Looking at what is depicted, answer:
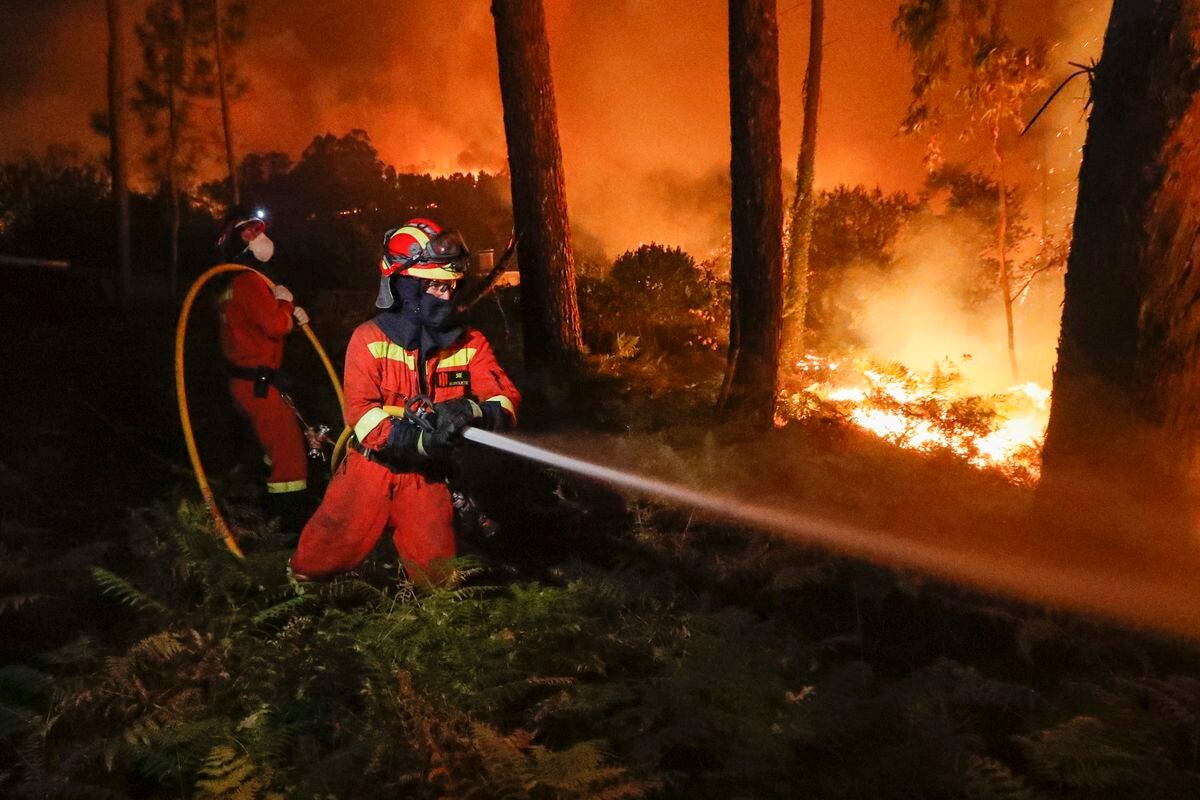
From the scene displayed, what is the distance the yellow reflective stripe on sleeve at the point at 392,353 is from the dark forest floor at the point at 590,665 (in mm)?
1226

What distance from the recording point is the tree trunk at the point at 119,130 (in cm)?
1669

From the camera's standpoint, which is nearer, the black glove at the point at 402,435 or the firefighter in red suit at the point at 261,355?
the black glove at the point at 402,435

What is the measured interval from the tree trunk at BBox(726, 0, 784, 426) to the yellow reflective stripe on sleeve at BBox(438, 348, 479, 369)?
4214 mm

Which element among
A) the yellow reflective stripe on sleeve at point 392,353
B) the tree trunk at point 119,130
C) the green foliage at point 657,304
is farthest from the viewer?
the tree trunk at point 119,130

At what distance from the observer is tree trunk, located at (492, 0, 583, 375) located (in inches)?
330

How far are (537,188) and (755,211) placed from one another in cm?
251

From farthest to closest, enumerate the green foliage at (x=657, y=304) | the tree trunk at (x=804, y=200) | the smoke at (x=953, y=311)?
the smoke at (x=953, y=311) → the tree trunk at (x=804, y=200) → the green foliage at (x=657, y=304)

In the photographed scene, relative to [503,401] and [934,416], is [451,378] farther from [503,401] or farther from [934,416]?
[934,416]

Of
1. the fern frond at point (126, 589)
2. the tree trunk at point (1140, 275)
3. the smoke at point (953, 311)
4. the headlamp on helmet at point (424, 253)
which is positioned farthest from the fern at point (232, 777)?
the smoke at point (953, 311)

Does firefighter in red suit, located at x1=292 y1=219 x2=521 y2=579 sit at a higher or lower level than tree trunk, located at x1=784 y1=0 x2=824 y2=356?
lower

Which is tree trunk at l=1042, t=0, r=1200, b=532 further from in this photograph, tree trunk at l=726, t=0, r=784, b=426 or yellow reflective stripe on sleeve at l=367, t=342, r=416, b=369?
yellow reflective stripe on sleeve at l=367, t=342, r=416, b=369

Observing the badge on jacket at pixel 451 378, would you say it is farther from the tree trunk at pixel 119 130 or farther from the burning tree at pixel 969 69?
the tree trunk at pixel 119 130

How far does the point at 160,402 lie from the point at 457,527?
17.4ft

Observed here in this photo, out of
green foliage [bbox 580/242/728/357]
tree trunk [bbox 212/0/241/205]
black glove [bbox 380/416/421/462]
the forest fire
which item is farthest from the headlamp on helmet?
tree trunk [bbox 212/0/241/205]
